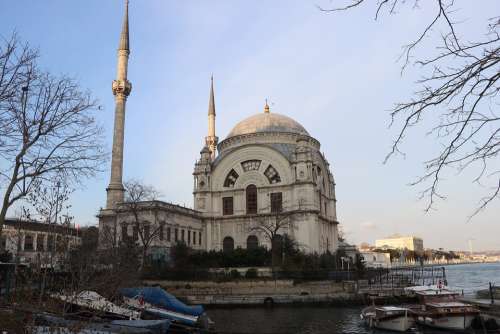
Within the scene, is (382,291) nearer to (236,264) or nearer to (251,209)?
(236,264)

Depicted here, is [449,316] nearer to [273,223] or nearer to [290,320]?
[290,320]

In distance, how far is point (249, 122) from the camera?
62.7 m

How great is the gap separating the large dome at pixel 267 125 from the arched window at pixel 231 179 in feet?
21.9

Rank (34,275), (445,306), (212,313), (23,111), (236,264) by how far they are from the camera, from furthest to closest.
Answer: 1. (236,264)
2. (212,313)
3. (445,306)
4. (23,111)
5. (34,275)

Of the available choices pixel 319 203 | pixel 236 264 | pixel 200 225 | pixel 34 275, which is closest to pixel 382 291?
pixel 236 264

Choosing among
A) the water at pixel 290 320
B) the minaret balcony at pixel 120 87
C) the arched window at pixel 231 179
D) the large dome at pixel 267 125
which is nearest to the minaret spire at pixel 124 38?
the minaret balcony at pixel 120 87

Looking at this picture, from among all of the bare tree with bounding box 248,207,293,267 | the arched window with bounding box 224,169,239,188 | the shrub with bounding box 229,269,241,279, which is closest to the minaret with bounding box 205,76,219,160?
the arched window with bounding box 224,169,239,188

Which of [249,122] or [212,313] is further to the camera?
[249,122]

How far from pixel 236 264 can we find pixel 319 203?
14.9 metres

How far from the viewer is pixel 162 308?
2180 cm

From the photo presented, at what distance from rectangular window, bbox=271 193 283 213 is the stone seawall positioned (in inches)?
536

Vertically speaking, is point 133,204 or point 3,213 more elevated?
point 133,204

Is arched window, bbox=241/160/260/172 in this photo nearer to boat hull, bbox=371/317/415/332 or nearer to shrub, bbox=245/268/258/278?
shrub, bbox=245/268/258/278

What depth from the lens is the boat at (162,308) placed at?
69.5 feet
